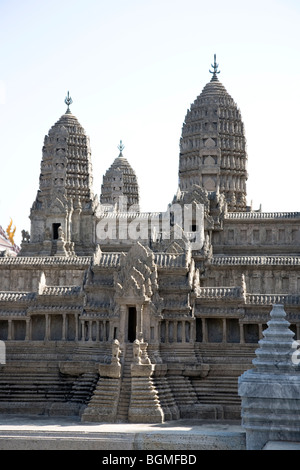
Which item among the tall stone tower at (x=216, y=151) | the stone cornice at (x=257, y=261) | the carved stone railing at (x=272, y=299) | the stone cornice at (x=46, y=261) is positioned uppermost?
the tall stone tower at (x=216, y=151)

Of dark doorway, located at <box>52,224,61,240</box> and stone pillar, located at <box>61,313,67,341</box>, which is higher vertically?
dark doorway, located at <box>52,224,61,240</box>

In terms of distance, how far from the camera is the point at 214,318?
5244 centimetres

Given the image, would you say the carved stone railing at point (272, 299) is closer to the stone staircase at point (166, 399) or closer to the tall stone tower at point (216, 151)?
the stone staircase at point (166, 399)

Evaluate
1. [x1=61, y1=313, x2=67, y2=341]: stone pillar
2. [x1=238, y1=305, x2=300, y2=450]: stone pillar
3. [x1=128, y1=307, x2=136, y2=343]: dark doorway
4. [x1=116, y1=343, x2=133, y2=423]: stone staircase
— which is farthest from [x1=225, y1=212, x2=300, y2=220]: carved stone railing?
[x1=238, y1=305, x2=300, y2=450]: stone pillar

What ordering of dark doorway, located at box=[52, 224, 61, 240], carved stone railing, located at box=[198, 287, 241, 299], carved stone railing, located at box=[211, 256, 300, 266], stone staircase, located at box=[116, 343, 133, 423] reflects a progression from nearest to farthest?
stone staircase, located at box=[116, 343, 133, 423], carved stone railing, located at box=[198, 287, 241, 299], carved stone railing, located at box=[211, 256, 300, 266], dark doorway, located at box=[52, 224, 61, 240]

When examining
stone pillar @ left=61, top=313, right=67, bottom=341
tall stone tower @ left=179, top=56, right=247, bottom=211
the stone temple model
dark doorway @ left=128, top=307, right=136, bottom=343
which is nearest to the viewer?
the stone temple model

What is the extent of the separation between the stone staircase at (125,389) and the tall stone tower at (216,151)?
46.0 meters

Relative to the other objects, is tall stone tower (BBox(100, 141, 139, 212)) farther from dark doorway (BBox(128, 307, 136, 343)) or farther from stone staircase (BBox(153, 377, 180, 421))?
stone staircase (BBox(153, 377, 180, 421))

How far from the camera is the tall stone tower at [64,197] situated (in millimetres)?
91875

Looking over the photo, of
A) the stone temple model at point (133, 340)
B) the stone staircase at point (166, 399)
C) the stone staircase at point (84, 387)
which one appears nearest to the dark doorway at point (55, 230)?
the stone temple model at point (133, 340)

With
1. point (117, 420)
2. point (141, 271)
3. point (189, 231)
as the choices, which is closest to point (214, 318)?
point (141, 271)

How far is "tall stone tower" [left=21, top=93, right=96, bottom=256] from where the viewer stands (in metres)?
91.9

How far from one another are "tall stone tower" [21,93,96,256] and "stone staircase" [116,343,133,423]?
133 feet
